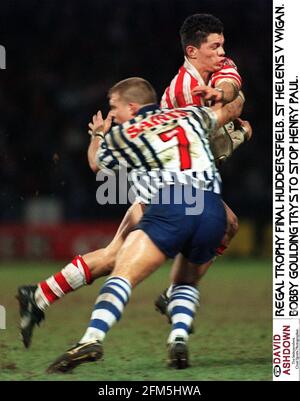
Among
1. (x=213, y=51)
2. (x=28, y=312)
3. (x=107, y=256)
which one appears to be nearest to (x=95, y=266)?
(x=107, y=256)

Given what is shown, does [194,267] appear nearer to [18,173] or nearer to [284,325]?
[284,325]

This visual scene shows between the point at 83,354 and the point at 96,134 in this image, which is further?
the point at 96,134

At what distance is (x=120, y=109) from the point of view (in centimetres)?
482

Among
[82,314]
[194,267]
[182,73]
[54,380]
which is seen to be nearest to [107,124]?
[182,73]

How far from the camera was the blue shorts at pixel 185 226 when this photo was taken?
4535 millimetres

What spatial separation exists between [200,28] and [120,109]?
0.74 metres

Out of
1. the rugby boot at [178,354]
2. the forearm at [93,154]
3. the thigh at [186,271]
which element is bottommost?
the rugby boot at [178,354]

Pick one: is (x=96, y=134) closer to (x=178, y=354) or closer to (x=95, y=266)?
(x=95, y=266)

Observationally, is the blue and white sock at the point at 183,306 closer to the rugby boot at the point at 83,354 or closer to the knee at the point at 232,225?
the knee at the point at 232,225

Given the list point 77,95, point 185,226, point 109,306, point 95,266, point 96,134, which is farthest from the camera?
point 77,95

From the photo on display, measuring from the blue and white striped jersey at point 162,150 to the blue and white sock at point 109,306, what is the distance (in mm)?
523

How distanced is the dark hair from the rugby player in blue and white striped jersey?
0.53 metres

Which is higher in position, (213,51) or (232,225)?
(213,51)

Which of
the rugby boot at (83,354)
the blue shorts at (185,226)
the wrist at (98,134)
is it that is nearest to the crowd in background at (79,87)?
the wrist at (98,134)
